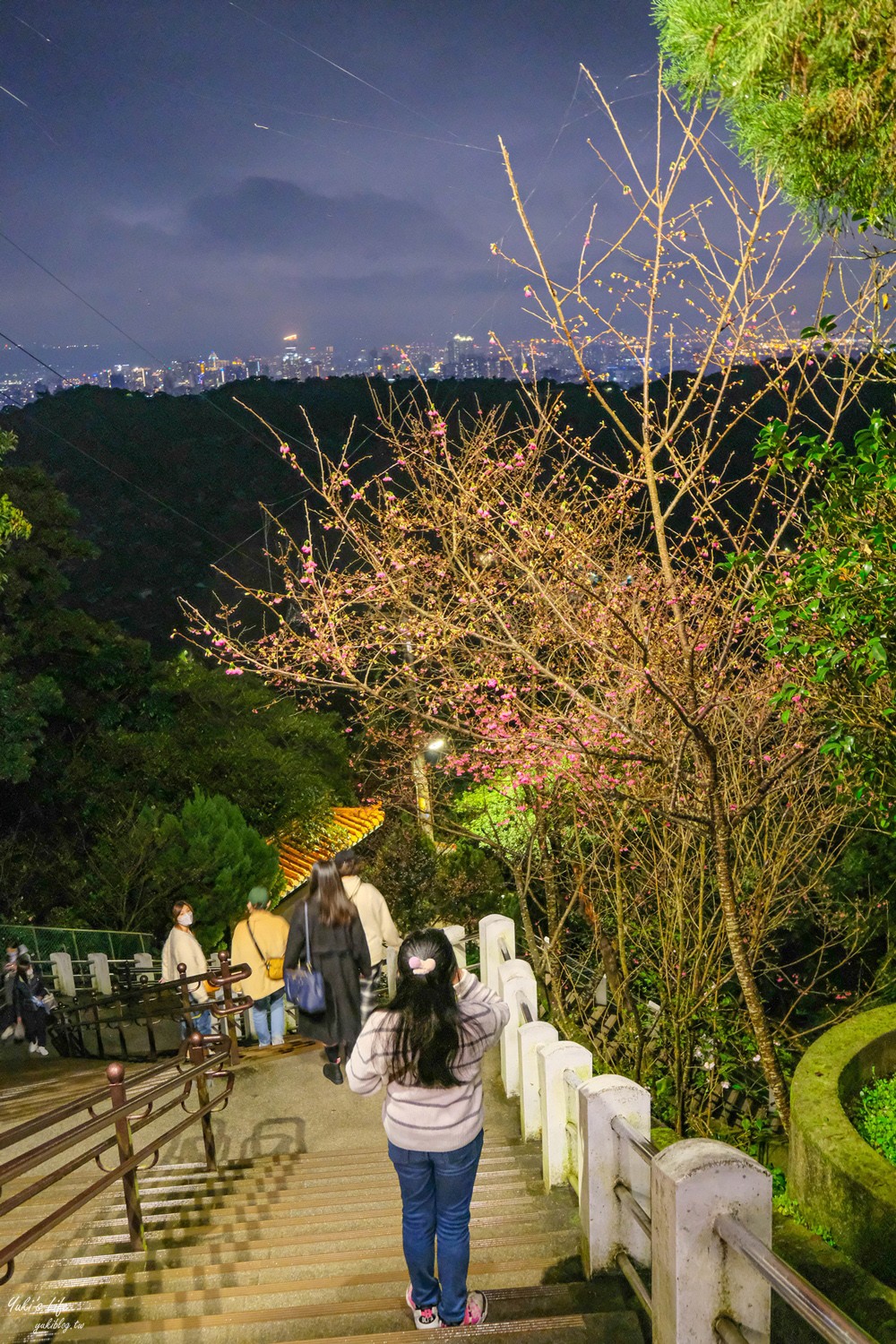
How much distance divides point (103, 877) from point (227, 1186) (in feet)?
31.4

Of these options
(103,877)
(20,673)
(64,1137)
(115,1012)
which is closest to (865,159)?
(64,1137)

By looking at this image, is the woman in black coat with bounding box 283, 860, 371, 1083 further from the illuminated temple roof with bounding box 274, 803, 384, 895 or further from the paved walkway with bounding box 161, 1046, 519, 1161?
the illuminated temple roof with bounding box 274, 803, 384, 895

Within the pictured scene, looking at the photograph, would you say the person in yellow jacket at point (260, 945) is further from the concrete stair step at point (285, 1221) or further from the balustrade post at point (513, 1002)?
the concrete stair step at point (285, 1221)

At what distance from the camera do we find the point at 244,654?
7680mm

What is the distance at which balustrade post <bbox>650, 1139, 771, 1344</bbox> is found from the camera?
8.27ft

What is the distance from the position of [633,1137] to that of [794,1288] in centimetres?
117

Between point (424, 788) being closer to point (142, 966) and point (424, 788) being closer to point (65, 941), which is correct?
point (142, 966)

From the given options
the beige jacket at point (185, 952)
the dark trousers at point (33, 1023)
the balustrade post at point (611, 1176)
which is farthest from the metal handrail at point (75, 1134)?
the dark trousers at point (33, 1023)

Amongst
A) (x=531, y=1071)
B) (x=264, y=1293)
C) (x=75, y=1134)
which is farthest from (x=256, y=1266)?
(x=531, y=1071)

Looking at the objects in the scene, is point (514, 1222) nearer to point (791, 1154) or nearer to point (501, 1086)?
point (501, 1086)

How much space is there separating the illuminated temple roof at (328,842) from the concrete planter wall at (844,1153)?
10.8 meters

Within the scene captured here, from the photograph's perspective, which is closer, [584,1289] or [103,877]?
[584,1289]

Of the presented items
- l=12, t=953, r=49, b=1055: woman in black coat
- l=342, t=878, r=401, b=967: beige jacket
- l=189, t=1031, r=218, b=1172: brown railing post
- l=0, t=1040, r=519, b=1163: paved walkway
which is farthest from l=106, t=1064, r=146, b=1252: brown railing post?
l=12, t=953, r=49, b=1055: woman in black coat

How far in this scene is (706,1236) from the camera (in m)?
2.56
